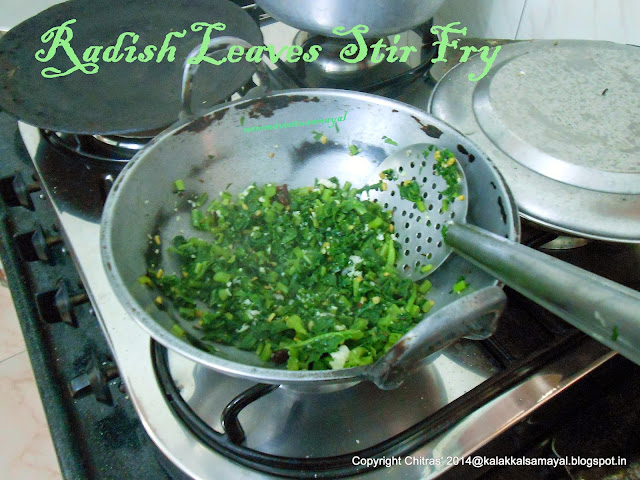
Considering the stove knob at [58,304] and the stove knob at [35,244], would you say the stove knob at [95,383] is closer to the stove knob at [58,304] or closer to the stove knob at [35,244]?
the stove knob at [58,304]

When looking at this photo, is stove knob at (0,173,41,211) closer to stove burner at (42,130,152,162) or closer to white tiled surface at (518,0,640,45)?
stove burner at (42,130,152,162)

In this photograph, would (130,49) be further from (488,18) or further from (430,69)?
(488,18)

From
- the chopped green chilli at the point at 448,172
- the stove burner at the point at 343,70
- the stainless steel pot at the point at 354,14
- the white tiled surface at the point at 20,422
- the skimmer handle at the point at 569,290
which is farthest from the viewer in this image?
the white tiled surface at the point at 20,422

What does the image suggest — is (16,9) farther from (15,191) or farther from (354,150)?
(354,150)

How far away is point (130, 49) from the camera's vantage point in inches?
36.6

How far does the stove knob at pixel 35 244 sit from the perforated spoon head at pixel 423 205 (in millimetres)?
555

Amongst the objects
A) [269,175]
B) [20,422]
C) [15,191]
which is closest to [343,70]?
[269,175]

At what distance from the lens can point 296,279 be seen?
2.34 ft

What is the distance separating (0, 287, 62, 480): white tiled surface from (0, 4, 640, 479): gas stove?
2.24ft

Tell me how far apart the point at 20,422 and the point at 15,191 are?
0.79 m

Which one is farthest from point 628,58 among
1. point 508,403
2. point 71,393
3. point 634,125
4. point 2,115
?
point 2,115

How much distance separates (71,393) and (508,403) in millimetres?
577

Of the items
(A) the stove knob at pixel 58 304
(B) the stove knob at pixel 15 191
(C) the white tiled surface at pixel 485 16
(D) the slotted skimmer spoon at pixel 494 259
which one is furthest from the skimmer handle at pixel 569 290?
(C) the white tiled surface at pixel 485 16

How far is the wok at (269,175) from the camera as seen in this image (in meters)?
0.47
